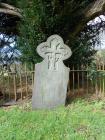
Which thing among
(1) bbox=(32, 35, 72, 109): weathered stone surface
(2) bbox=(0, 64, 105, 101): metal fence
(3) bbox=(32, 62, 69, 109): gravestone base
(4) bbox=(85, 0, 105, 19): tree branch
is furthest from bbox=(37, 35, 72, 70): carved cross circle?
(4) bbox=(85, 0, 105, 19): tree branch

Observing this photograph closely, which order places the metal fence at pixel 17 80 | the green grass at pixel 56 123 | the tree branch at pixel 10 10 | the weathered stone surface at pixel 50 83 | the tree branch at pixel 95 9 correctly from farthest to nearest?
1. the tree branch at pixel 10 10
2. the tree branch at pixel 95 9
3. the metal fence at pixel 17 80
4. the weathered stone surface at pixel 50 83
5. the green grass at pixel 56 123

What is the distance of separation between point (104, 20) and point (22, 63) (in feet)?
11.2

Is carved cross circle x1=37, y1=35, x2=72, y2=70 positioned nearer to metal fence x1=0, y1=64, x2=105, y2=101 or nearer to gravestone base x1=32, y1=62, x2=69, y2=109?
gravestone base x1=32, y1=62, x2=69, y2=109

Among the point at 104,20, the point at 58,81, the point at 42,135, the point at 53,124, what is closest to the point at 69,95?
the point at 58,81

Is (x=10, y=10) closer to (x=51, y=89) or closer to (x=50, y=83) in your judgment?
(x=50, y=83)

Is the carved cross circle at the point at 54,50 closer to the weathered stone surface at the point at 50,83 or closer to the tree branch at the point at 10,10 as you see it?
the weathered stone surface at the point at 50,83

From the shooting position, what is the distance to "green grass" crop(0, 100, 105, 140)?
608cm

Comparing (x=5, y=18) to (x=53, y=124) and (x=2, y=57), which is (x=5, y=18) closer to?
(x=2, y=57)

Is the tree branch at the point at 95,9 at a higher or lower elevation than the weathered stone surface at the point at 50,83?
higher

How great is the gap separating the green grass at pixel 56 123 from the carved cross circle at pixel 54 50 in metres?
1.13

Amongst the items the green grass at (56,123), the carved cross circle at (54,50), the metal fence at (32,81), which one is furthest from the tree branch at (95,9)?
the green grass at (56,123)

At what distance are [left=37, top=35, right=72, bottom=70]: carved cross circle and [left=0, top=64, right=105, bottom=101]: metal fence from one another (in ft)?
3.09

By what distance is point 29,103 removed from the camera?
860 centimetres

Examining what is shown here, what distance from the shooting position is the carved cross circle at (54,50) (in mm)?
8289
